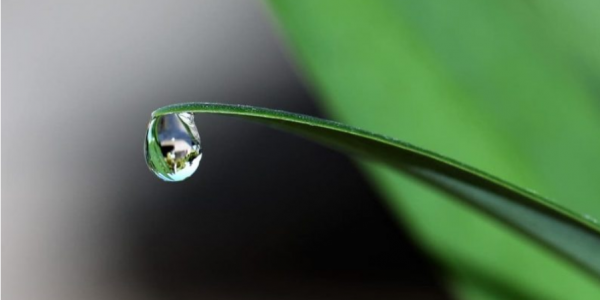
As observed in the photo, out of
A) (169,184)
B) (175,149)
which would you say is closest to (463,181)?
(175,149)

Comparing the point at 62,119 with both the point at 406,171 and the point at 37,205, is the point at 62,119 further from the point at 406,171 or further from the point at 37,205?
the point at 406,171

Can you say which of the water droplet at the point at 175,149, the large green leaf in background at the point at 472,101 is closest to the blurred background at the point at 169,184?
the large green leaf in background at the point at 472,101

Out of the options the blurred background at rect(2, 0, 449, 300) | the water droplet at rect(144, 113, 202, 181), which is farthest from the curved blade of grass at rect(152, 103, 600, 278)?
the blurred background at rect(2, 0, 449, 300)

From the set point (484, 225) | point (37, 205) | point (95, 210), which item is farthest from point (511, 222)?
point (37, 205)

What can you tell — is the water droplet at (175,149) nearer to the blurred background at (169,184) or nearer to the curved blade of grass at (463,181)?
the curved blade of grass at (463,181)

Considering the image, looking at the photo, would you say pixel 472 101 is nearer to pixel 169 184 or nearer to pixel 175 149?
pixel 175 149

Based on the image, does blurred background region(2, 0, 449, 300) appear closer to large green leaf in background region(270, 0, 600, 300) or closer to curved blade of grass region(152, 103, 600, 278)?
large green leaf in background region(270, 0, 600, 300)
